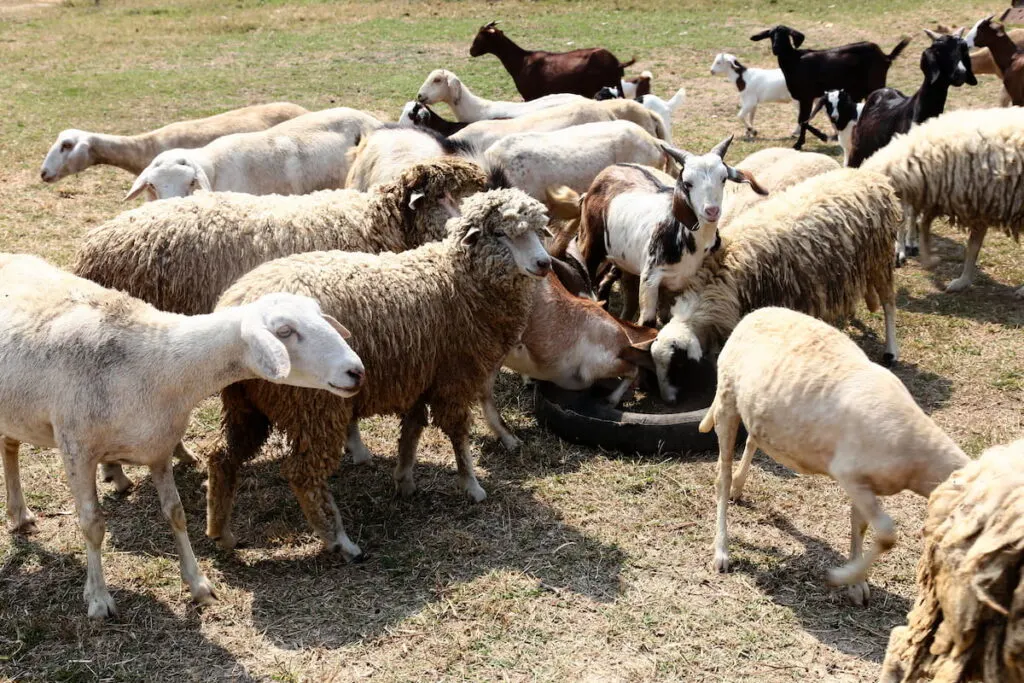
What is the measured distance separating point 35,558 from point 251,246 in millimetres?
2122

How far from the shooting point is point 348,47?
2219 centimetres

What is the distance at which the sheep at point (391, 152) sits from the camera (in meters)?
7.95

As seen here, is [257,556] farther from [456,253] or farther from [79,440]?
[456,253]

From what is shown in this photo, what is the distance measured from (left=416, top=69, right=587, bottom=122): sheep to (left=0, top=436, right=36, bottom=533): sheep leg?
734 centimetres

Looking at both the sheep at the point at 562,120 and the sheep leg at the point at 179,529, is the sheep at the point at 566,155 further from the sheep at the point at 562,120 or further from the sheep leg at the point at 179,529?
the sheep leg at the point at 179,529

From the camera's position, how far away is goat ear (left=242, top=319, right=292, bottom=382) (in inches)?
169

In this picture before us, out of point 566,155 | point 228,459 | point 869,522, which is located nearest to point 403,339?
point 228,459

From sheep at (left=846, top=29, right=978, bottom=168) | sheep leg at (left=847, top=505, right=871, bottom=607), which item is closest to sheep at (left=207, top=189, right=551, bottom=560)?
sheep leg at (left=847, top=505, right=871, bottom=607)

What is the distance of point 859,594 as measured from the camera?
4.71m

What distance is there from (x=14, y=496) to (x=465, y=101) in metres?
8.30

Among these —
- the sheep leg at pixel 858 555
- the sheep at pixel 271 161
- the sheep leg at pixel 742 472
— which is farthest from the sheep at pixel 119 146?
the sheep leg at pixel 858 555

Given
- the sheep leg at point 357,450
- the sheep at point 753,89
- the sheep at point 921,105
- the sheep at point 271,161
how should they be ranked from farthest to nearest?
the sheep at point 753,89 → the sheep at point 921,105 → the sheep at point 271,161 → the sheep leg at point 357,450

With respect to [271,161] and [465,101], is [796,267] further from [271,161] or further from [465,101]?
[465,101]

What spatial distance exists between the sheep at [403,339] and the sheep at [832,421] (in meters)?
1.39
